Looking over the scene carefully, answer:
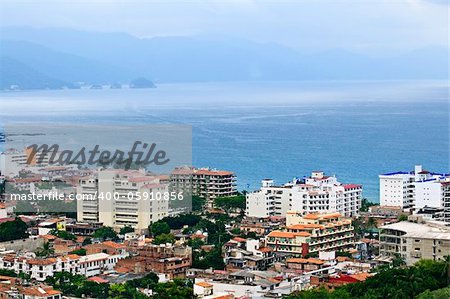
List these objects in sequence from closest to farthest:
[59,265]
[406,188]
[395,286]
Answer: [395,286] < [59,265] < [406,188]

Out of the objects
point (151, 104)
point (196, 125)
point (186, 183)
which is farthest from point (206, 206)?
point (151, 104)

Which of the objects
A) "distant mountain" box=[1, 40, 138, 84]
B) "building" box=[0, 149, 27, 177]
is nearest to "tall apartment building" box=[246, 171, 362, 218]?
"building" box=[0, 149, 27, 177]

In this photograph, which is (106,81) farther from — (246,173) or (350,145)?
(246,173)

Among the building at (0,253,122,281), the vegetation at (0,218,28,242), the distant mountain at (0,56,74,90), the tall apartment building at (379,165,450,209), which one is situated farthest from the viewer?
the distant mountain at (0,56,74,90)

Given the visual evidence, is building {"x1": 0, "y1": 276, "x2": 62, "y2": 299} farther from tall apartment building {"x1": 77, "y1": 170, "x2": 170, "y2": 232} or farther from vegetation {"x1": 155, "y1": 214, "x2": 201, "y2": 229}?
tall apartment building {"x1": 77, "y1": 170, "x2": 170, "y2": 232}

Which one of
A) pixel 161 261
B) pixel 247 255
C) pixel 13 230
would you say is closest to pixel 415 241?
pixel 247 255

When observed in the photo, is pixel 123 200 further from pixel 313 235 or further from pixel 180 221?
pixel 313 235

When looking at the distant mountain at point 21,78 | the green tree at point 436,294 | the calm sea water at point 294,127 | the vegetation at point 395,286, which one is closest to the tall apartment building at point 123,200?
the calm sea water at point 294,127
